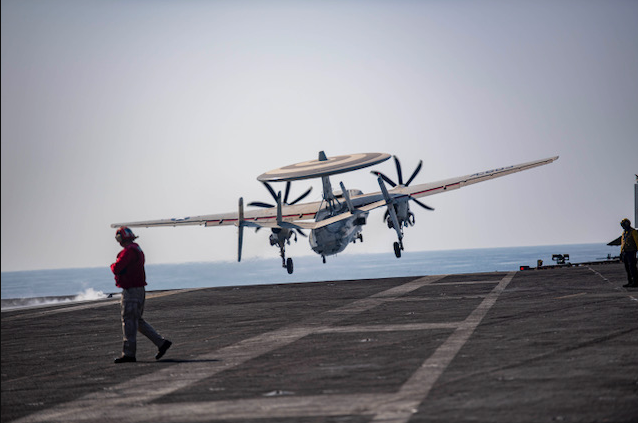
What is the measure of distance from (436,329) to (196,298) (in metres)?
20.3

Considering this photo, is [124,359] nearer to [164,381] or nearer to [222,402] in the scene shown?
[164,381]

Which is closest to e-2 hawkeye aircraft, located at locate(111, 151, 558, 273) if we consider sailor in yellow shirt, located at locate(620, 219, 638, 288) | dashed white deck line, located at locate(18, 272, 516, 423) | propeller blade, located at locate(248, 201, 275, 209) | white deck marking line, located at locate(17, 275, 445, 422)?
propeller blade, located at locate(248, 201, 275, 209)

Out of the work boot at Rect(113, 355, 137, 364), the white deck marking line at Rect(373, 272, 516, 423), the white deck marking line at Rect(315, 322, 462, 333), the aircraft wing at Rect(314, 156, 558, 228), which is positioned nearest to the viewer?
the white deck marking line at Rect(373, 272, 516, 423)

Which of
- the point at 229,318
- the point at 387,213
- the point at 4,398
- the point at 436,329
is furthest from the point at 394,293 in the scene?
the point at 387,213

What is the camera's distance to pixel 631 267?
27781 mm

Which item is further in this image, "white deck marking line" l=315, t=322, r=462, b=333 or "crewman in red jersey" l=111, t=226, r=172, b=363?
"white deck marking line" l=315, t=322, r=462, b=333

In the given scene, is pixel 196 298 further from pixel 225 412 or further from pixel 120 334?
pixel 225 412

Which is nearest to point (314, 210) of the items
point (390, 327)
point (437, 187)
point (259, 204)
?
point (259, 204)

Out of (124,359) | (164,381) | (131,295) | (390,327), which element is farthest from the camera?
(390,327)

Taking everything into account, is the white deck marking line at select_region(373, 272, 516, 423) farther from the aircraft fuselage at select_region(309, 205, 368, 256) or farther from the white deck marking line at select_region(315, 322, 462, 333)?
the aircraft fuselage at select_region(309, 205, 368, 256)

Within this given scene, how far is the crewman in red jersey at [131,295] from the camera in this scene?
51.3ft

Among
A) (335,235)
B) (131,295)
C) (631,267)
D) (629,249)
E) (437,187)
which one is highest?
(437,187)

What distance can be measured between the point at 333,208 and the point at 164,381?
46.8m

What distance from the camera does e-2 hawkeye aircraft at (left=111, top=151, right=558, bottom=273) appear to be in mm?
55866
